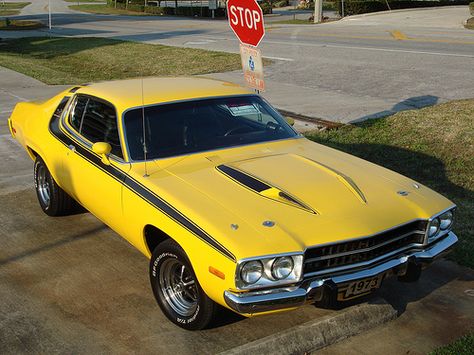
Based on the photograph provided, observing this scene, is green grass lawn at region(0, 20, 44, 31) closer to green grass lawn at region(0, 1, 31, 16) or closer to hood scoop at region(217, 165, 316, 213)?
green grass lawn at region(0, 1, 31, 16)

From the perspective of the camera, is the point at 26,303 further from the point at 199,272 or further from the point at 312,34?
the point at 312,34

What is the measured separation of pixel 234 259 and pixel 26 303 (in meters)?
1.95

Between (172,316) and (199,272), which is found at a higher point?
(199,272)

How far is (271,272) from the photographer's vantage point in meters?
3.69

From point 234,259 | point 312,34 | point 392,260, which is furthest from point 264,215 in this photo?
point 312,34

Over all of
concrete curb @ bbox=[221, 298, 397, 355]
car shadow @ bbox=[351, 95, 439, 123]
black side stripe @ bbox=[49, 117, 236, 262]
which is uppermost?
black side stripe @ bbox=[49, 117, 236, 262]

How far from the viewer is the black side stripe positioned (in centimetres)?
379

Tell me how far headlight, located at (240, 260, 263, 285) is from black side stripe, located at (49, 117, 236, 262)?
0.33ft

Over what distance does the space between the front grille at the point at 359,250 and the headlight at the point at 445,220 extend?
246 mm

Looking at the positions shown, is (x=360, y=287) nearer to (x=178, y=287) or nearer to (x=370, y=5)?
(x=178, y=287)

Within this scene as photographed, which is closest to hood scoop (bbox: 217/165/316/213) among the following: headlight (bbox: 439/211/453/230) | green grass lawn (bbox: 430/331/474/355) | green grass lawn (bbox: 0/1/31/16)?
headlight (bbox: 439/211/453/230)

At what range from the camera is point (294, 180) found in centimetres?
445

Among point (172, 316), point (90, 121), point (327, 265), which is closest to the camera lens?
point (327, 265)

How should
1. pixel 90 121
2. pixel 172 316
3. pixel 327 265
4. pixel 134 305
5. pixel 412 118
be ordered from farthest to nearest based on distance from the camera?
pixel 412 118, pixel 90 121, pixel 134 305, pixel 172 316, pixel 327 265
